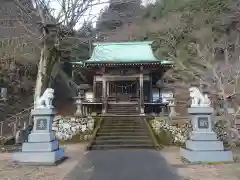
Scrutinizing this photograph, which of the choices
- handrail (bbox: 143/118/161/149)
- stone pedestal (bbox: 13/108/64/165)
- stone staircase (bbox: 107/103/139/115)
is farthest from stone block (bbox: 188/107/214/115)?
stone staircase (bbox: 107/103/139/115)

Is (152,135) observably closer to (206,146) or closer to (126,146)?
(126,146)

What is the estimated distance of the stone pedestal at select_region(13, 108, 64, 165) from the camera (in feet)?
23.5

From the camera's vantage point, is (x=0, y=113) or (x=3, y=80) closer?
(x=0, y=113)

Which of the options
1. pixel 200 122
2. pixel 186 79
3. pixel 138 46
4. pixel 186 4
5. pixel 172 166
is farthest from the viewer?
pixel 186 4

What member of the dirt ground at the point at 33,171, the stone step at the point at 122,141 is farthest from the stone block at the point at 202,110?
the dirt ground at the point at 33,171

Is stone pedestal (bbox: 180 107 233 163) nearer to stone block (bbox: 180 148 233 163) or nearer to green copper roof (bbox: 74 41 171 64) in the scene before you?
stone block (bbox: 180 148 233 163)

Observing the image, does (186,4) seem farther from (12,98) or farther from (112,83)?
(12,98)

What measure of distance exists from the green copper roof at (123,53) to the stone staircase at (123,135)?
4722mm

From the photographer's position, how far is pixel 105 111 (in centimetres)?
1730

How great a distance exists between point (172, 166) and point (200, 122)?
5.99 feet

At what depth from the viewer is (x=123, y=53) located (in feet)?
67.4

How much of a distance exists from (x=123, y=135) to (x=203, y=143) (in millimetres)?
5490

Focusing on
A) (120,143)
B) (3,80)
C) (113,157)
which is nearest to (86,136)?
(120,143)

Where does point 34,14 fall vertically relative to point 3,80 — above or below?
above
